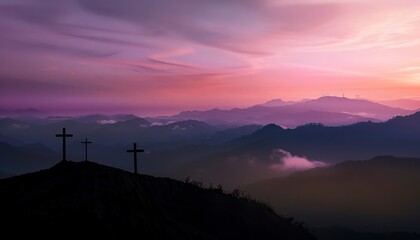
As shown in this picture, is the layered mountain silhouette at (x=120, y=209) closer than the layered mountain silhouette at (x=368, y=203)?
Yes

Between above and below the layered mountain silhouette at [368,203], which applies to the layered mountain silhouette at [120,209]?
above

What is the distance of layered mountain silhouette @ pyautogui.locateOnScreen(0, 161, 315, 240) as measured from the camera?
21.2 m

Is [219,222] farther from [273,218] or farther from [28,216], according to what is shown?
[28,216]

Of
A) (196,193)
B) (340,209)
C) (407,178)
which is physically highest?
(196,193)

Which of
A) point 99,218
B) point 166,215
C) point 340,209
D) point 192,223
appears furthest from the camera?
point 340,209

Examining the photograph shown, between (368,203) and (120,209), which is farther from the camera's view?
(368,203)

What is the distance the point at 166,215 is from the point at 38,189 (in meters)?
8.57

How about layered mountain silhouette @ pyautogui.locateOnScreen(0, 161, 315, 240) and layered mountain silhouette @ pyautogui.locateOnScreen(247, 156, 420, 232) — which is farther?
layered mountain silhouette @ pyautogui.locateOnScreen(247, 156, 420, 232)

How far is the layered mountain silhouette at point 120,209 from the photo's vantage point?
21.2m

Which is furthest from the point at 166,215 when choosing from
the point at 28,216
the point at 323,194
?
the point at 323,194

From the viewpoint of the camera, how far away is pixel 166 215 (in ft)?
91.2

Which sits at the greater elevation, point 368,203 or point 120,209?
point 120,209

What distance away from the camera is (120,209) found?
945 inches

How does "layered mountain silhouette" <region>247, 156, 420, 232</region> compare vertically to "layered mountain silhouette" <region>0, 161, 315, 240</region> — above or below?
below
